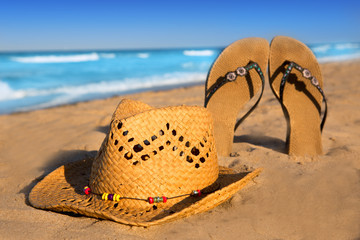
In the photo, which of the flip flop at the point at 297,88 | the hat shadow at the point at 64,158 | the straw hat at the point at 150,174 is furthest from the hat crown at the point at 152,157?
the flip flop at the point at 297,88

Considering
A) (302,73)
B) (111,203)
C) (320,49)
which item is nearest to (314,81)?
(302,73)

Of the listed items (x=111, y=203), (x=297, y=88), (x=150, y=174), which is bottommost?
(x=111, y=203)

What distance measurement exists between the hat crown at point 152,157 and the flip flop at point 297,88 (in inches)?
49.9

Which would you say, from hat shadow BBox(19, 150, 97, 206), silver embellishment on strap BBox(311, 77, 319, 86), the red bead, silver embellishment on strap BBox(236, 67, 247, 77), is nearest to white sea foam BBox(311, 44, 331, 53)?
silver embellishment on strap BBox(311, 77, 319, 86)

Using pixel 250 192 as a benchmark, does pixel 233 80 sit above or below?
above

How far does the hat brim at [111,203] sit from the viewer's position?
142 cm

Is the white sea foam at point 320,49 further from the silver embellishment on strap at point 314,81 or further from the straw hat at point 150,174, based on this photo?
the straw hat at point 150,174

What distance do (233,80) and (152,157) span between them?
4.50ft

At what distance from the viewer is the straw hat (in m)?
1.50

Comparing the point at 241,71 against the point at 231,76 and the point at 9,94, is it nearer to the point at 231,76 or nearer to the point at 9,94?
the point at 231,76

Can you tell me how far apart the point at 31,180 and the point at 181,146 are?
1300 millimetres

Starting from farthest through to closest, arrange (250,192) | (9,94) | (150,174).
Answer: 1. (9,94)
2. (250,192)
3. (150,174)

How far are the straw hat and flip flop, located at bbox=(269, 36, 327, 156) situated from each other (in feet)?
3.91

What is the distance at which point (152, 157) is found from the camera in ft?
4.97
